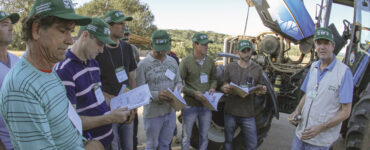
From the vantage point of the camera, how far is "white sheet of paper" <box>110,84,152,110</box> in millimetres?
1892

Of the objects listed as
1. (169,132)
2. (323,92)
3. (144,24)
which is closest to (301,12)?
(323,92)

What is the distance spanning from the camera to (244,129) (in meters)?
3.23

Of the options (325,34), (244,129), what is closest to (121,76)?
(244,129)

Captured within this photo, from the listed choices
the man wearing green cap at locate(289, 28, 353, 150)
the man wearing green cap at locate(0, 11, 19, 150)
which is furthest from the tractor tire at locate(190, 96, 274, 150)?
the man wearing green cap at locate(0, 11, 19, 150)

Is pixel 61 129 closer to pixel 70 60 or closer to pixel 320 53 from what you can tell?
pixel 70 60

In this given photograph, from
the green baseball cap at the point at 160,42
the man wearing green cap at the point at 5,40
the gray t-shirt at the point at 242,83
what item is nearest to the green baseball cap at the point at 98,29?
the man wearing green cap at the point at 5,40

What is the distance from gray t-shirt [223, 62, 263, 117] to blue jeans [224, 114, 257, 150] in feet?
0.31

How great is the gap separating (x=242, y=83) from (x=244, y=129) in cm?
65

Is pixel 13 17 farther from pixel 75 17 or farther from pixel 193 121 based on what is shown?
pixel 193 121

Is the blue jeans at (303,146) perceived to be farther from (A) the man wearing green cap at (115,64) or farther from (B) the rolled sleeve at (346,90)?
(A) the man wearing green cap at (115,64)

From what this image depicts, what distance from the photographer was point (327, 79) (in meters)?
2.17

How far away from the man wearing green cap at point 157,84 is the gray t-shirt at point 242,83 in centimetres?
80

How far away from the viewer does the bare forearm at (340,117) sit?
2.08 metres

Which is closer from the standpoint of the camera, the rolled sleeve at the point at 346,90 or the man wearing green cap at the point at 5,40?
the man wearing green cap at the point at 5,40
